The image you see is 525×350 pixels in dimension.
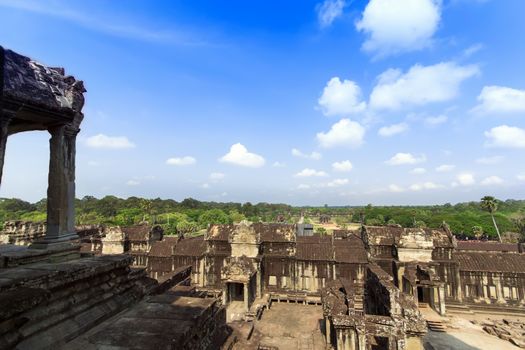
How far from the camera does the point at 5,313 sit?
12.3ft

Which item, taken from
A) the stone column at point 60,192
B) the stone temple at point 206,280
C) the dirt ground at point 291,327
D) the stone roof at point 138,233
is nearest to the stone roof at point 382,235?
the stone temple at point 206,280

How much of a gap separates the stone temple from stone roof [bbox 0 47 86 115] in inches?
1.0

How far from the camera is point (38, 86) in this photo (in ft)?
18.5

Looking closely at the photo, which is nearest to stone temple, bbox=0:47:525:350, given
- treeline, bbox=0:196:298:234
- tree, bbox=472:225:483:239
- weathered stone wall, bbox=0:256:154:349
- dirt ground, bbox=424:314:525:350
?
weathered stone wall, bbox=0:256:154:349

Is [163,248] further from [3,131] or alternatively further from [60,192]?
[3,131]

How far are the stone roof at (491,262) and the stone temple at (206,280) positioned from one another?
92 mm

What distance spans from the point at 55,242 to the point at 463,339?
22.8 metres

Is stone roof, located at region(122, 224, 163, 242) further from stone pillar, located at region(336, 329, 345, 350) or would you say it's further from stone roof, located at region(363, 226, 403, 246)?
stone pillar, located at region(336, 329, 345, 350)

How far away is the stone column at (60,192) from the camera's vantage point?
6.50 meters

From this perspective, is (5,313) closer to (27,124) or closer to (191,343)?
(191,343)

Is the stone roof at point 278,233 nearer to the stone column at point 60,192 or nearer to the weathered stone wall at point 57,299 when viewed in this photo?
the weathered stone wall at point 57,299

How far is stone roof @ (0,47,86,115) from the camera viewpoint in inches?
196

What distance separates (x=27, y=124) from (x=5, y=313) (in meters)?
4.58

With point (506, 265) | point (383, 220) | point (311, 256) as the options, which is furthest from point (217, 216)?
point (506, 265)
